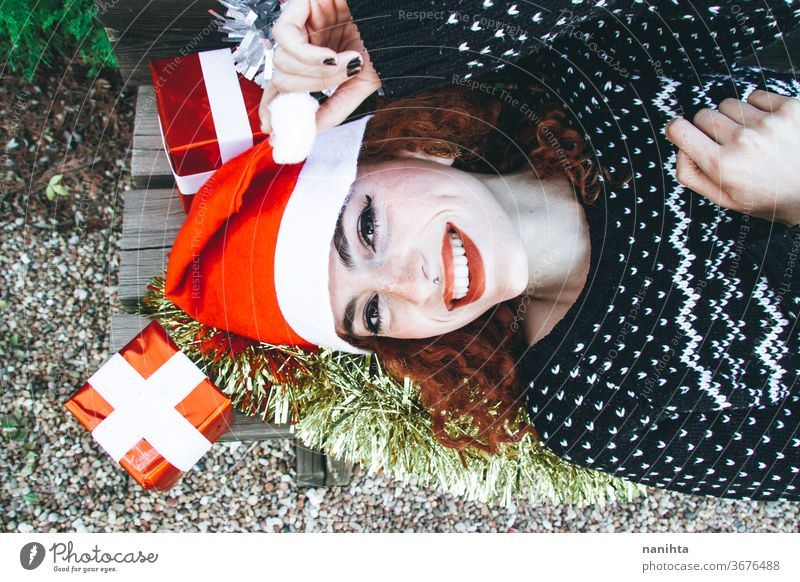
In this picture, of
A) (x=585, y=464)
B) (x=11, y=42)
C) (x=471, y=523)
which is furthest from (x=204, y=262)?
(x=471, y=523)

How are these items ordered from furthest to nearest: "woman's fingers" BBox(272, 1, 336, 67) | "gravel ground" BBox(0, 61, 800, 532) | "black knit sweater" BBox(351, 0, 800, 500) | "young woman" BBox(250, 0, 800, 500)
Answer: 1. "gravel ground" BBox(0, 61, 800, 532)
2. "black knit sweater" BBox(351, 0, 800, 500)
3. "young woman" BBox(250, 0, 800, 500)
4. "woman's fingers" BBox(272, 1, 336, 67)

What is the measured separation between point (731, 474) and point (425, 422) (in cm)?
50

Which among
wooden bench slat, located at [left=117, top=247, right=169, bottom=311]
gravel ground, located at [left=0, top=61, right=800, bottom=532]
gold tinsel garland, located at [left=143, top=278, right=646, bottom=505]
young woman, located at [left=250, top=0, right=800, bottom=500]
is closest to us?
young woman, located at [left=250, top=0, right=800, bottom=500]

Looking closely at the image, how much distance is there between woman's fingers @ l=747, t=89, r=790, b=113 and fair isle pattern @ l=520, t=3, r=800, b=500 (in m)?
0.12

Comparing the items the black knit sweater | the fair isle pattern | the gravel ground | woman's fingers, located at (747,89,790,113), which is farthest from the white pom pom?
the gravel ground

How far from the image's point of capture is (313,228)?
32.3 inches

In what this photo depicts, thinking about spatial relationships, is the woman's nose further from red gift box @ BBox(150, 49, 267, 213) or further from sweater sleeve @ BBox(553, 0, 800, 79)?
sweater sleeve @ BBox(553, 0, 800, 79)

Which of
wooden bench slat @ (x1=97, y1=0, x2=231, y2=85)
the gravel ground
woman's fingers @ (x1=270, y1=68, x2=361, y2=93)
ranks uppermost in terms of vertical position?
wooden bench slat @ (x1=97, y1=0, x2=231, y2=85)

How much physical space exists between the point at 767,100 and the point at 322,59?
22.6 inches

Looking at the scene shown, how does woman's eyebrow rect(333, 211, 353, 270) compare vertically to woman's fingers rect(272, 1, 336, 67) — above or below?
below

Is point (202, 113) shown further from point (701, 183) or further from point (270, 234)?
point (701, 183)

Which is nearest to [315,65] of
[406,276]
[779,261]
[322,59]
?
[322,59]

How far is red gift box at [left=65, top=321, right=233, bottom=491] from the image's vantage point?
39.0 inches
